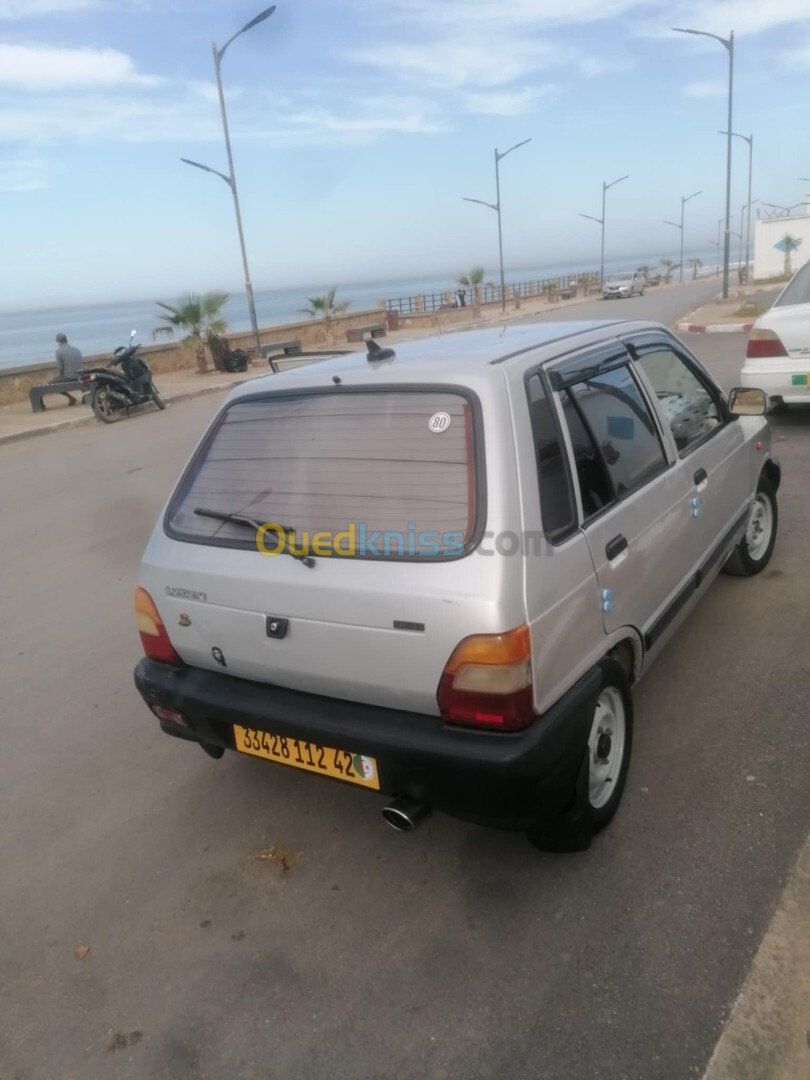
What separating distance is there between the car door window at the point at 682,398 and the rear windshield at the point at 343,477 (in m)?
1.44

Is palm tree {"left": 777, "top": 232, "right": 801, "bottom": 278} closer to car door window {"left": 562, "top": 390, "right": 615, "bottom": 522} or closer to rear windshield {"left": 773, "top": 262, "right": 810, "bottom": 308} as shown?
rear windshield {"left": 773, "top": 262, "right": 810, "bottom": 308}

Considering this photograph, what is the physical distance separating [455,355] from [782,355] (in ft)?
20.1

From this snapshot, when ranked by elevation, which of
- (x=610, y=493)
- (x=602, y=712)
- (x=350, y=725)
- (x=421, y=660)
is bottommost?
(x=602, y=712)

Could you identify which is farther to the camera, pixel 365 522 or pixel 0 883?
pixel 0 883

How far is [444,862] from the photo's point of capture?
282cm

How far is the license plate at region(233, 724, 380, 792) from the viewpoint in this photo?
8.22 feet

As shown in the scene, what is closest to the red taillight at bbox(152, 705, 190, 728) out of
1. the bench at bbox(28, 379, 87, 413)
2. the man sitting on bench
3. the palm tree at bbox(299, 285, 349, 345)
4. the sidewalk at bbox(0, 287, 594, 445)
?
the sidewalk at bbox(0, 287, 594, 445)

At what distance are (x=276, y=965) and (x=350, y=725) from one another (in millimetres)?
763

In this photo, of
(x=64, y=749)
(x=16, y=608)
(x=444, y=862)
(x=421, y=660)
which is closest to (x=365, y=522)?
(x=421, y=660)

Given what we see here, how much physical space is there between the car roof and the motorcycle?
12482 millimetres

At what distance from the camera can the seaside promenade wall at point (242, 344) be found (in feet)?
57.6

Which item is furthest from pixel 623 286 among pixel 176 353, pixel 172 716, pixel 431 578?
pixel 431 578

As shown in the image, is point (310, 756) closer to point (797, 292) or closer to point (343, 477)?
point (343, 477)

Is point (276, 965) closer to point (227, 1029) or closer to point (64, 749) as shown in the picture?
point (227, 1029)
